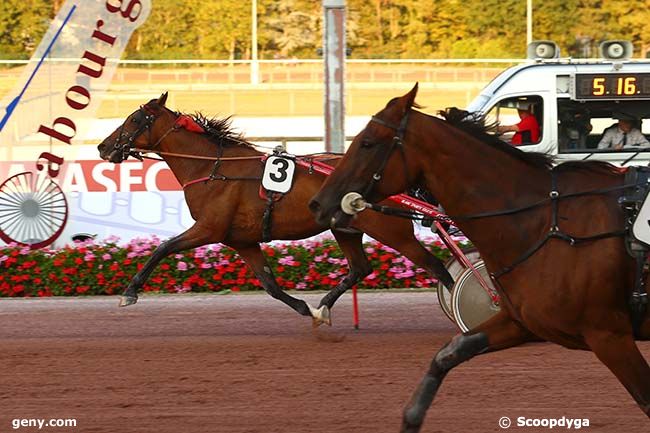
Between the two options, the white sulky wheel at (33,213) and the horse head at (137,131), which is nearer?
the horse head at (137,131)

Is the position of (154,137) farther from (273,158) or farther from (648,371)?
(648,371)

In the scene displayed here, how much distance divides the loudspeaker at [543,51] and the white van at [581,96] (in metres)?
0.27

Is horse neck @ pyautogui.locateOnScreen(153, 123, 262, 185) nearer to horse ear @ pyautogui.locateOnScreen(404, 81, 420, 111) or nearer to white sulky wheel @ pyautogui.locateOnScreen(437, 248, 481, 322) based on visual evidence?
white sulky wheel @ pyautogui.locateOnScreen(437, 248, 481, 322)

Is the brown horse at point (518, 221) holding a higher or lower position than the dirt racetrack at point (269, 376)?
higher

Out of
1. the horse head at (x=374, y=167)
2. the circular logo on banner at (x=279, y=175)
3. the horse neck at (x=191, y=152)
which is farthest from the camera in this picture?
the horse neck at (x=191, y=152)

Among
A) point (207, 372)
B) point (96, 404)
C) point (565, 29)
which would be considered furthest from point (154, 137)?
point (565, 29)

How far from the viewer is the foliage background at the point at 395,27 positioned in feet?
115

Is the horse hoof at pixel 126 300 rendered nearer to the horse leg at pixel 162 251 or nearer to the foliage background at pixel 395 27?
the horse leg at pixel 162 251

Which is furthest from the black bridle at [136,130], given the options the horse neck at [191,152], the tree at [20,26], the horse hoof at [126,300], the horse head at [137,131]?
the tree at [20,26]

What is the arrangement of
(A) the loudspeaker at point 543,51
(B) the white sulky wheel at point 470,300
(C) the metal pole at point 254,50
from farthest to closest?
(C) the metal pole at point 254,50 < (A) the loudspeaker at point 543,51 < (B) the white sulky wheel at point 470,300

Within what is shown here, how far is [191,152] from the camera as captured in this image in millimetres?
8695

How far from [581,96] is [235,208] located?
4.97 meters

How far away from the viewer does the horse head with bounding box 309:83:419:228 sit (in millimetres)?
4742

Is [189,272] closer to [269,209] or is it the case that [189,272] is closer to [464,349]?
[269,209]
